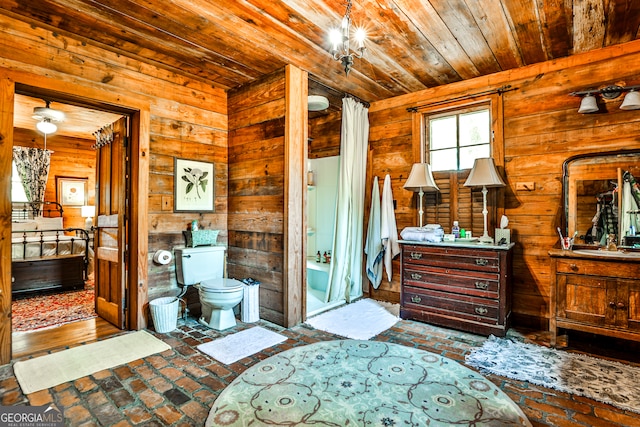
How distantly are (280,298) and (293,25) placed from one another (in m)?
2.32

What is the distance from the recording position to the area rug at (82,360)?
2.07m

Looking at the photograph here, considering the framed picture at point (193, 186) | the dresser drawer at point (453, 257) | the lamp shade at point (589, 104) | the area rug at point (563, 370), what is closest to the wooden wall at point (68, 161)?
the framed picture at point (193, 186)

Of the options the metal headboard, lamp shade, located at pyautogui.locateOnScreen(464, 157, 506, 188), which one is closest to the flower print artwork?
lamp shade, located at pyautogui.locateOnScreen(464, 157, 506, 188)

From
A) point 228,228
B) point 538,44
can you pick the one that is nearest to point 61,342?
point 228,228

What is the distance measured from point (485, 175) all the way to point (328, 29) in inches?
75.1

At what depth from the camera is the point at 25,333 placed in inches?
112

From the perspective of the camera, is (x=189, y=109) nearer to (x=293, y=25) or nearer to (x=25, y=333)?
(x=293, y=25)

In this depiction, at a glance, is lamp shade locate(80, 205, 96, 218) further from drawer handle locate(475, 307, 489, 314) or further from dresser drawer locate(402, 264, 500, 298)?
drawer handle locate(475, 307, 489, 314)

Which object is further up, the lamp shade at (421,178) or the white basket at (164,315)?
the lamp shade at (421,178)

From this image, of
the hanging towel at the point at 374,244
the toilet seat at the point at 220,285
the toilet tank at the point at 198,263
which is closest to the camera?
the toilet seat at the point at 220,285

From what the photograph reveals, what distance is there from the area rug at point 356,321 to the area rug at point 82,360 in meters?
1.40

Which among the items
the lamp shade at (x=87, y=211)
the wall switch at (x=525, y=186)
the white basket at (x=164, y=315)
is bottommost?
the white basket at (x=164, y=315)

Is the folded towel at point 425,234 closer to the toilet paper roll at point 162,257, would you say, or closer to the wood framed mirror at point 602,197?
the wood framed mirror at point 602,197

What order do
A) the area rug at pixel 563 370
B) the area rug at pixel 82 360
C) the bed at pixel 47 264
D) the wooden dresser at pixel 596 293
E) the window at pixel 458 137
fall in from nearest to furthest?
1. the area rug at pixel 563 370
2. the area rug at pixel 82 360
3. the wooden dresser at pixel 596 293
4. the window at pixel 458 137
5. the bed at pixel 47 264
